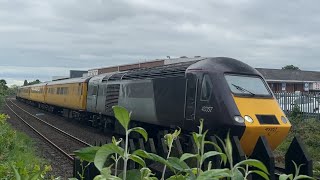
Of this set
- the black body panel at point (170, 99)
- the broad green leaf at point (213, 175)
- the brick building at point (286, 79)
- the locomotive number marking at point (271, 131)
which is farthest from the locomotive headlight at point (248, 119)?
the brick building at point (286, 79)

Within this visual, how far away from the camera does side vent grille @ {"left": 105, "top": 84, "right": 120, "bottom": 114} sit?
16.1m

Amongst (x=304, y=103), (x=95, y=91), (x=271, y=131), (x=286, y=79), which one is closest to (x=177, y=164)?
(x=271, y=131)

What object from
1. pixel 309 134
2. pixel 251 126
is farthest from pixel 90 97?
pixel 251 126

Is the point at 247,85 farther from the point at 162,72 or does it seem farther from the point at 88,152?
the point at 88,152

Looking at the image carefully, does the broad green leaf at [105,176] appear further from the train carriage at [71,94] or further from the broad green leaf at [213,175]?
the train carriage at [71,94]

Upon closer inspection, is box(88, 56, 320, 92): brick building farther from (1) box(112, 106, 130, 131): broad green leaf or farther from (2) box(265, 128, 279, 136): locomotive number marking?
(1) box(112, 106, 130, 131): broad green leaf

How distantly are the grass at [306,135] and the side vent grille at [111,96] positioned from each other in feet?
21.0

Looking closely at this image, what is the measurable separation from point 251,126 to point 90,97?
1408cm

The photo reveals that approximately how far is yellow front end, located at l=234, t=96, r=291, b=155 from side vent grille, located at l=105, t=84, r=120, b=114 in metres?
7.79

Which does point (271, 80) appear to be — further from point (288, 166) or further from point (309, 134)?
point (288, 166)

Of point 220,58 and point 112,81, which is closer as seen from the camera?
point 220,58

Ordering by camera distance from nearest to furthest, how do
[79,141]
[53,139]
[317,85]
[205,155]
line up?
[205,155]
[79,141]
[53,139]
[317,85]

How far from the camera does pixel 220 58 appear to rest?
9.84m

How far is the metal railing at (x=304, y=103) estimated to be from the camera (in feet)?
60.8
